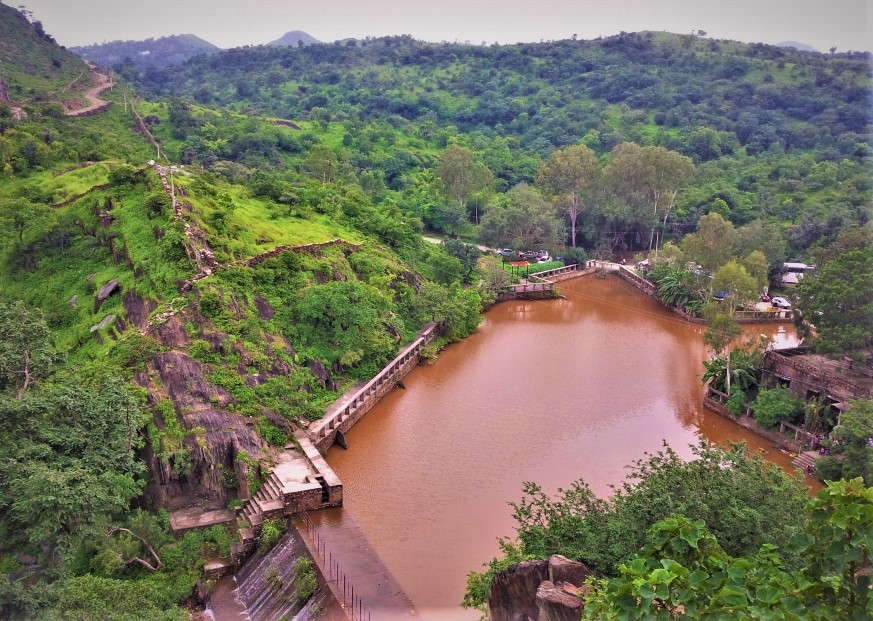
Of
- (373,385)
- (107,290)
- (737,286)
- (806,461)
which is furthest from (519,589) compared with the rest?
(737,286)

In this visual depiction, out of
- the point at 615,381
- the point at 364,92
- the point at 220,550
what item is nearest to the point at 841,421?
the point at 615,381

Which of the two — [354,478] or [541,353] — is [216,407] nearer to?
[354,478]

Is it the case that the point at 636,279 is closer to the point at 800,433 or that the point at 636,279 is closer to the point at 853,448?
the point at 800,433

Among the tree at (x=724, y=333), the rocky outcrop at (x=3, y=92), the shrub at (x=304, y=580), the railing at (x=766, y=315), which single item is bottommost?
the shrub at (x=304, y=580)

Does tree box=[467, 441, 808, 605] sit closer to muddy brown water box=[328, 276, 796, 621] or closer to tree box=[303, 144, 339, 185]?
muddy brown water box=[328, 276, 796, 621]

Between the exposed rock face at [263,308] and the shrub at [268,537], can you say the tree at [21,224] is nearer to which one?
the exposed rock face at [263,308]

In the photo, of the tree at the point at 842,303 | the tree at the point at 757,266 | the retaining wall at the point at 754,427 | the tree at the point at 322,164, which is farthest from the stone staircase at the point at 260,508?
the tree at the point at 322,164
